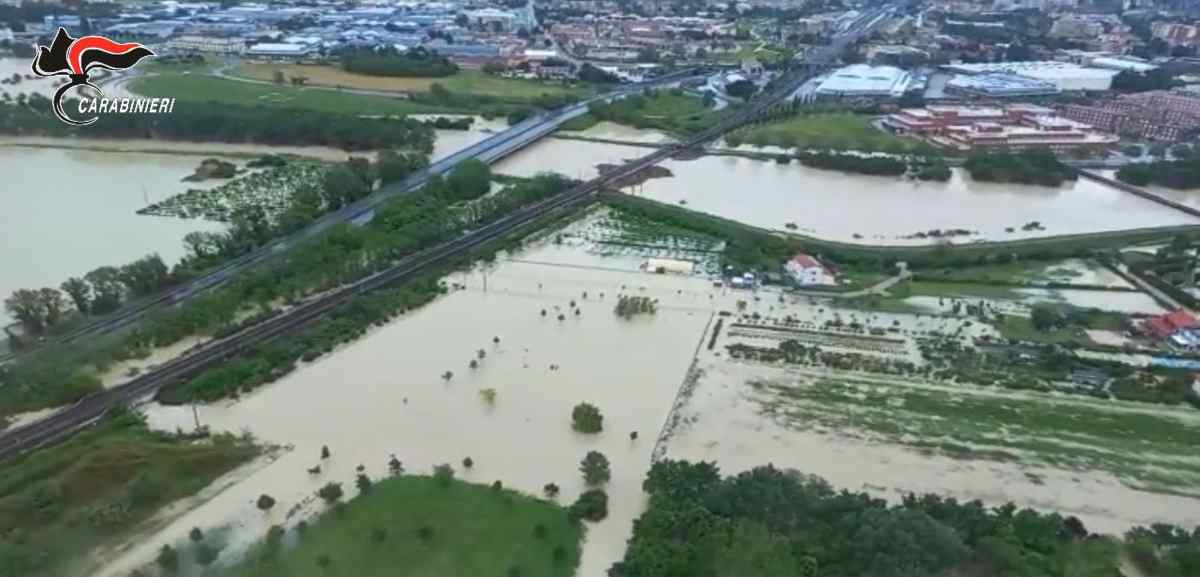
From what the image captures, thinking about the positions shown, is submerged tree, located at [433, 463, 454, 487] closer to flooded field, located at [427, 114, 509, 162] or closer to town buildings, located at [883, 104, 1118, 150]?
flooded field, located at [427, 114, 509, 162]

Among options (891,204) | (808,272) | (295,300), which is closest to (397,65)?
(295,300)

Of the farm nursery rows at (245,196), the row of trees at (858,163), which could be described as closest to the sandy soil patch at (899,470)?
the farm nursery rows at (245,196)

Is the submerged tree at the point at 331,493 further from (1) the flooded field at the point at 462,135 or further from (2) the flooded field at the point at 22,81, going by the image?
(2) the flooded field at the point at 22,81

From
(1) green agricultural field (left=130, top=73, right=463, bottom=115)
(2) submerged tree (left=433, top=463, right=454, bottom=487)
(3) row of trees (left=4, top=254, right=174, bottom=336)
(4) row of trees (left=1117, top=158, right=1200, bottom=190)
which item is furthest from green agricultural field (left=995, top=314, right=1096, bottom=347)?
(1) green agricultural field (left=130, top=73, right=463, bottom=115)

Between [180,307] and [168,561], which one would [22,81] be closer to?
[180,307]

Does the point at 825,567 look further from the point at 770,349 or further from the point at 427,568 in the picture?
the point at 770,349

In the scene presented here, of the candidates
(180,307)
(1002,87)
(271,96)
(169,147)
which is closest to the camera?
(180,307)
